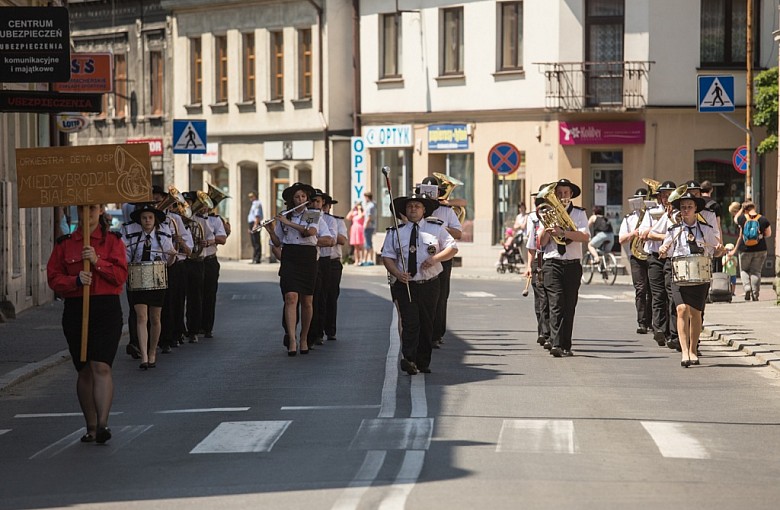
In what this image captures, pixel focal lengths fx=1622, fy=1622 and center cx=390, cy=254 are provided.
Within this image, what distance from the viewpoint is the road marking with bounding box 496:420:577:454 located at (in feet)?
35.0

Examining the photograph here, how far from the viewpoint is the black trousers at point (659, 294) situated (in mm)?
19125

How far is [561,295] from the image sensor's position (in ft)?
57.9

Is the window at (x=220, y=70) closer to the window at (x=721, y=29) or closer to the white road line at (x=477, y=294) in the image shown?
the window at (x=721, y=29)

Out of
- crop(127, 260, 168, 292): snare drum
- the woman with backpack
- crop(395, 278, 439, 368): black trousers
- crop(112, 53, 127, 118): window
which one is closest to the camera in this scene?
crop(395, 278, 439, 368): black trousers

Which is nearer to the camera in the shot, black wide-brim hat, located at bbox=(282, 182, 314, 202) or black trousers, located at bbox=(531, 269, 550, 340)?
black wide-brim hat, located at bbox=(282, 182, 314, 202)

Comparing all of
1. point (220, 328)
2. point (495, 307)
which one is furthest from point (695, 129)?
point (220, 328)

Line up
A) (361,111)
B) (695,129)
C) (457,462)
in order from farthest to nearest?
1. (361,111)
2. (695,129)
3. (457,462)

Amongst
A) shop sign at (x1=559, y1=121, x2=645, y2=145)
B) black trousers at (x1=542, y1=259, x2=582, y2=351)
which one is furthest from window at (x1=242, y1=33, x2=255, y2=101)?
black trousers at (x1=542, y1=259, x2=582, y2=351)

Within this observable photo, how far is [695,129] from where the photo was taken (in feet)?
128

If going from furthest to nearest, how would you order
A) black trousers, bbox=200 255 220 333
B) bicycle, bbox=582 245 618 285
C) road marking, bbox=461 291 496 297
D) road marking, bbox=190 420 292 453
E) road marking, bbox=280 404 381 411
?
bicycle, bbox=582 245 618 285 < road marking, bbox=461 291 496 297 < black trousers, bbox=200 255 220 333 < road marking, bbox=280 404 381 411 < road marking, bbox=190 420 292 453

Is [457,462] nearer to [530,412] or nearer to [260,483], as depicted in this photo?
[260,483]

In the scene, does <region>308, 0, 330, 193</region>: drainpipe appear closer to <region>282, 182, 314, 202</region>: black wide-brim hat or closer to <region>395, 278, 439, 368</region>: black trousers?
<region>282, 182, 314, 202</region>: black wide-brim hat

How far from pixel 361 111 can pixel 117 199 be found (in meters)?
33.3

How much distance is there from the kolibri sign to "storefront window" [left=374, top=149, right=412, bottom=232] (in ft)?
102
